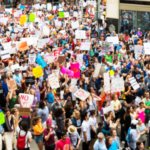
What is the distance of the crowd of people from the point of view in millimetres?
12234

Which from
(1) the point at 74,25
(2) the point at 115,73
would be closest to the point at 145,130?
(2) the point at 115,73

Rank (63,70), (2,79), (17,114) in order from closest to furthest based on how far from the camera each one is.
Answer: (17,114) < (2,79) < (63,70)

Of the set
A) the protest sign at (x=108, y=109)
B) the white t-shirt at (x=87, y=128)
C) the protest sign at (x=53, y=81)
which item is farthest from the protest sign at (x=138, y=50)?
the white t-shirt at (x=87, y=128)

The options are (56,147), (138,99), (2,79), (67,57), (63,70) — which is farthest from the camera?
(67,57)

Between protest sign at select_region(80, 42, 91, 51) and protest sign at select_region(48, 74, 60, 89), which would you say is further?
protest sign at select_region(80, 42, 91, 51)

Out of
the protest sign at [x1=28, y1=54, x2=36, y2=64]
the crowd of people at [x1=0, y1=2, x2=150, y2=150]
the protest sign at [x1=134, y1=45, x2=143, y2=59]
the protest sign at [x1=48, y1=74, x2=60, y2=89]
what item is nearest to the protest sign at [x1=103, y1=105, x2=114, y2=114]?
the crowd of people at [x1=0, y1=2, x2=150, y2=150]

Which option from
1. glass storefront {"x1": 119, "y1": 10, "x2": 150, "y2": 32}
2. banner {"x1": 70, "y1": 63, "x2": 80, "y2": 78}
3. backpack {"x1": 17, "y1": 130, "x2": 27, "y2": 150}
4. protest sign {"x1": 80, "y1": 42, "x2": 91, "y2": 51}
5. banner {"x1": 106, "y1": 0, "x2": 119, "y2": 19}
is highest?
banner {"x1": 106, "y1": 0, "x2": 119, "y2": 19}

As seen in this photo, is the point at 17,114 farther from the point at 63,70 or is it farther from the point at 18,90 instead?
the point at 63,70

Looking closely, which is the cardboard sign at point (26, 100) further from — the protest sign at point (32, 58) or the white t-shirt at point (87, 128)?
the protest sign at point (32, 58)

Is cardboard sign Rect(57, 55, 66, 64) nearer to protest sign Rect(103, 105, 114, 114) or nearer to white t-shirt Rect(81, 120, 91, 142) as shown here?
protest sign Rect(103, 105, 114, 114)

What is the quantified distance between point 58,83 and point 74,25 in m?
13.3

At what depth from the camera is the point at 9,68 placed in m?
17.7

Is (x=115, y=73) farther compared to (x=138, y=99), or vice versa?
(x=115, y=73)

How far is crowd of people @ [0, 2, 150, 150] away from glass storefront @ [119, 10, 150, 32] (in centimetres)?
1069
